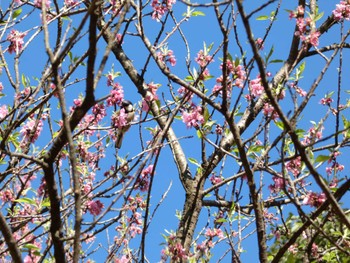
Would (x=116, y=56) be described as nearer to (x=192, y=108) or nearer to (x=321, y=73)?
(x=192, y=108)

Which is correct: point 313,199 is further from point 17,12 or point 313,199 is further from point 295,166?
point 17,12

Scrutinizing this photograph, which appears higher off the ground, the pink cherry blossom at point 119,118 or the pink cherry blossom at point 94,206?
the pink cherry blossom at point 119,118

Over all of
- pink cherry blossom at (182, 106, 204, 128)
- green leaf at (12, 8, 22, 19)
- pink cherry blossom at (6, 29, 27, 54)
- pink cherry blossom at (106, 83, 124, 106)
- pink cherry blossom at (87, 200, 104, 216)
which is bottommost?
pink cherry blossom at (87, 200, 104, 216)

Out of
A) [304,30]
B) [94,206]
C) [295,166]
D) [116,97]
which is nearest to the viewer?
[94,206]

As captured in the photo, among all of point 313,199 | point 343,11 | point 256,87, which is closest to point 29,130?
point 256,87

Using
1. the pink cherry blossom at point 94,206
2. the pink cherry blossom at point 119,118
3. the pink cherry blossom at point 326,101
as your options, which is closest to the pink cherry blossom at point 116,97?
the pink cherry blossom at point 119,118

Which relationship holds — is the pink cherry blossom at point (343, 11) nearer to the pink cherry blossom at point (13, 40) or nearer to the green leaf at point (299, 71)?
the green leaf at point (299, 71)

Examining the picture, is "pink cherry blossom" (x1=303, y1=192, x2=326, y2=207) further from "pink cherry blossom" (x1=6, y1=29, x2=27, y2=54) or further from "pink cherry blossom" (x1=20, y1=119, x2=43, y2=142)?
"pink cherry blossom" (x1=6, y1=29, x2=27, y2=54)

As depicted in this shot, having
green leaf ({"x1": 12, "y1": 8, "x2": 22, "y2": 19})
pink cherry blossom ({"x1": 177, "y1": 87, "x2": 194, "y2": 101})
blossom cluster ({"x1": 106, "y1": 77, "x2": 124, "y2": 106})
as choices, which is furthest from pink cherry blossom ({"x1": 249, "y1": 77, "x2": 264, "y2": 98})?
green leaf ({"x1": 12, "y1": 8, "x2": 22, "y2": 19})

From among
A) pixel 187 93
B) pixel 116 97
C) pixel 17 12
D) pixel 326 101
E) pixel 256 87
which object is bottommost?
pixel 187 93

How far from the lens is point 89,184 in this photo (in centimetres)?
414

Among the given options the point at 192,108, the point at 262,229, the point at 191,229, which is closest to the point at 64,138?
the point at 262,229

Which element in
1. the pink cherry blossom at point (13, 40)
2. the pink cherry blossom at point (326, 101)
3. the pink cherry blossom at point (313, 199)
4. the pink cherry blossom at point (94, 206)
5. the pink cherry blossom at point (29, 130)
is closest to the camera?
the pink cherry blossom at point (313, 199)

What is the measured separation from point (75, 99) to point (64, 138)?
2.02 meters
